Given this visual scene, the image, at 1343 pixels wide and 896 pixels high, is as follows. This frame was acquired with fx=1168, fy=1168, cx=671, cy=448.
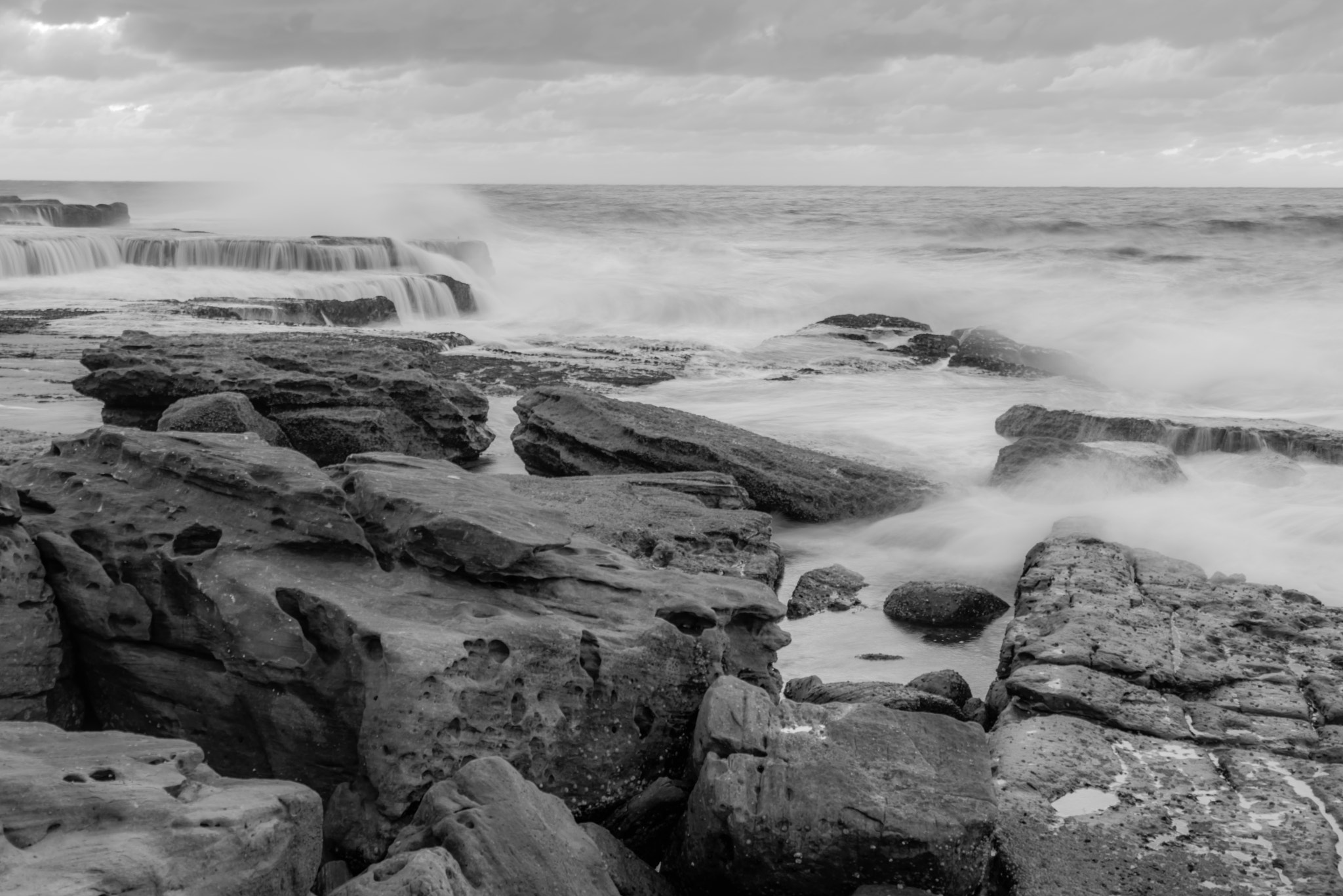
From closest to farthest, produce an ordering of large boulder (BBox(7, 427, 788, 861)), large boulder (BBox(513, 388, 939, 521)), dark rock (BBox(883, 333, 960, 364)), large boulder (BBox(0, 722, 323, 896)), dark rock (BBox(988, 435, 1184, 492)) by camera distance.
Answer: large boulder (BBox(0, 722, 323, 896)), large boulder (BBox(7, 427, 788, 861)), large boulder (BBox(513, 388, 939, 521)), dark rock (BBox(988, 435, 1184, 492)), dark rock (BBox(883, 333, 960, 364))

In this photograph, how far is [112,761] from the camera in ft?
10.1

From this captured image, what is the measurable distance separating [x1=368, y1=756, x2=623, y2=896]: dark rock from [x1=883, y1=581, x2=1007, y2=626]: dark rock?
393 cm

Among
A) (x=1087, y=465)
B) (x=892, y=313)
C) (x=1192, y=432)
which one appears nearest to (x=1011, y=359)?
(x=1192, y=432)

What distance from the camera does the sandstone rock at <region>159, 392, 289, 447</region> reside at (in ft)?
26.9

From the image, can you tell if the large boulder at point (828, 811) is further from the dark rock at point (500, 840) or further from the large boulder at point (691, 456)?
the large boulder at point (691, 456)

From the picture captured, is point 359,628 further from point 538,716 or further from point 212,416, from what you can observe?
point 212,416

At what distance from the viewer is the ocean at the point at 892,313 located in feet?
27.3

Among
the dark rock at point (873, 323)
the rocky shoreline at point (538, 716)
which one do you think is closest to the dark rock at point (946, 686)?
the rocky shoreline at point (538, 716)

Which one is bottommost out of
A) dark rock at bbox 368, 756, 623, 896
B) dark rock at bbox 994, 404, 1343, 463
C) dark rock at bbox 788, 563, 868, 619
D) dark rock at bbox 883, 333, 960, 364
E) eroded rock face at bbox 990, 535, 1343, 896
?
dark rock at bbox 788, 563, 868, 619

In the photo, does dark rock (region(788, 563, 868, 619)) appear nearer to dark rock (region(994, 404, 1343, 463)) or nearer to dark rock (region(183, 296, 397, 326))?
dark rock (region(994, 404, 1343, 463))

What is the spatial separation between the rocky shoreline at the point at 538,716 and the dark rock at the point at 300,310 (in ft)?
39.7

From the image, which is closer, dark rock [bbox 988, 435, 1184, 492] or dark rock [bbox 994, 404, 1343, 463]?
dark rock [bbox 988, 435, 1184, 492]

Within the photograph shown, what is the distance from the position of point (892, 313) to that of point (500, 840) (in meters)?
21.8

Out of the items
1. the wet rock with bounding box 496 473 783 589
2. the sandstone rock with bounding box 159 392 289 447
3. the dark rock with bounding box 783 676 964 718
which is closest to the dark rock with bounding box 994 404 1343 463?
the wet rock with bounding box 496 473 783 589
